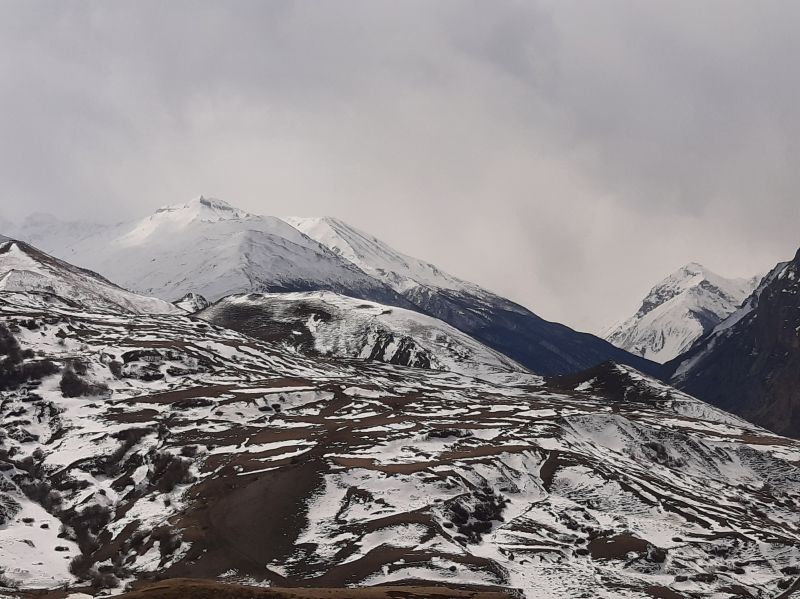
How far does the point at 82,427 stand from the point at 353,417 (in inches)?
1937

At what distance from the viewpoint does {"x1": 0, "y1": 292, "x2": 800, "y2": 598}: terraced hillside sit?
4067 inches

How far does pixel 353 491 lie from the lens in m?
120

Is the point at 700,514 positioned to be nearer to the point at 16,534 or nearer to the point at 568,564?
the point at 568,564

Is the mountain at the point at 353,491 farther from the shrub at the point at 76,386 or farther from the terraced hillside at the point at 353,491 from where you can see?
the shrub at the point at 76,386

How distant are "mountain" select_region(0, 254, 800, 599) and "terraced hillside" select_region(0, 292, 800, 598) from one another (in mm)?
362

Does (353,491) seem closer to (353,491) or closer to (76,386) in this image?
(353,491)

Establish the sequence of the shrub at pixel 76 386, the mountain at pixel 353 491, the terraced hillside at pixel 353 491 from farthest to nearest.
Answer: the shrub at pixel 76 386
the terraced hillside at pixel 353 491
the mountain at pixel 353 491

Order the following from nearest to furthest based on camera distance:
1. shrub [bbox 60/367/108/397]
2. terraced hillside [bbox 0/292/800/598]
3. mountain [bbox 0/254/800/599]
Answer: mountain [bbox 0/254/800/599] → terraced hillside [bbox 0/292/800/598] → shrub [bbox 60/367/108/397]

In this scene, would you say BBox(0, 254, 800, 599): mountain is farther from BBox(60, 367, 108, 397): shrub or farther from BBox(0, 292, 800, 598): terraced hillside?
BBox(60, 367, 108, 397): shrub

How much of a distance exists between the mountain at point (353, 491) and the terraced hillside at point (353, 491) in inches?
14.3

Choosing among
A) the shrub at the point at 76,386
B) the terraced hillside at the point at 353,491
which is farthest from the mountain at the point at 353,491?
the shrub at the point at 76,386

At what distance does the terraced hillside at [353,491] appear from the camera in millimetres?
103312

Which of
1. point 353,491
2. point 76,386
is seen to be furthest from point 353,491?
point 76,386

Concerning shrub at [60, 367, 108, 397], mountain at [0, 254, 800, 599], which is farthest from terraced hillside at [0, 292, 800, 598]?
shrub at [60, 367, 108, 397]
